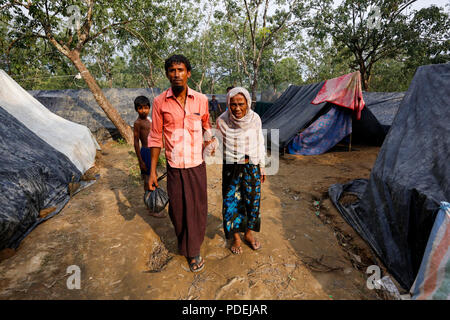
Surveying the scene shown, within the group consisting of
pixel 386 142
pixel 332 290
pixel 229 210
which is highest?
pixel 386 142

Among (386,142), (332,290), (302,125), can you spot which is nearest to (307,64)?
(302,125)

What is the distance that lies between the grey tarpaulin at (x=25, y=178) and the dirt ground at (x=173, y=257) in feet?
0.59

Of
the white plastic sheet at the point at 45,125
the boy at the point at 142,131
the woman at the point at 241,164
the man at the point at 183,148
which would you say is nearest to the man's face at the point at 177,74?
the man at the point at 183,148

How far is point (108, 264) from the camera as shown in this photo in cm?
215

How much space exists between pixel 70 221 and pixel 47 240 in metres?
0.42

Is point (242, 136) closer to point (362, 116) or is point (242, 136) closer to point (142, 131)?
point (142, 131)

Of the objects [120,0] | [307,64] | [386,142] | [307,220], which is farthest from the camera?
[307,64]

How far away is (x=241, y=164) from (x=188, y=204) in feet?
2.08

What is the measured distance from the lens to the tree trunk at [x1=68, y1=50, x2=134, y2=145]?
625 cm

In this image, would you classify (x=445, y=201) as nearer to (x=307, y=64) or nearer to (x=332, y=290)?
(x=332, y=290)

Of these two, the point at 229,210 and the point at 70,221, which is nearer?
the point at 229,210

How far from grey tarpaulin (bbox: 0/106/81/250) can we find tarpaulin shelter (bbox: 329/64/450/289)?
3.78 meters

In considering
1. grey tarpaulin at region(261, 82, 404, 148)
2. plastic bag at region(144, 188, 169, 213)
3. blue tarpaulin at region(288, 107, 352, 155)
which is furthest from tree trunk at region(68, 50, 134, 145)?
plastic bag at region(144, 188, 169, 213)
